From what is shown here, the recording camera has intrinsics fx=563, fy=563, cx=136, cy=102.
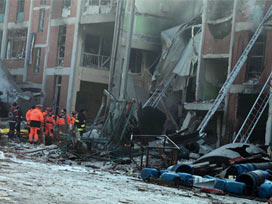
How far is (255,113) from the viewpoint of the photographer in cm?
2431

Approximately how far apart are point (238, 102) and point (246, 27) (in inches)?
135

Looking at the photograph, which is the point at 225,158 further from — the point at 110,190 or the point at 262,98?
the point at 262,98

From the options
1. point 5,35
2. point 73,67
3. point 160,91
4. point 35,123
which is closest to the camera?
point 35,123

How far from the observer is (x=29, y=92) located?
36.1m

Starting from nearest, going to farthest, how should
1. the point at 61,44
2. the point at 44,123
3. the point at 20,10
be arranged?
1. the point at 44,123
2. the point at 61,44
3. the point at 20,10

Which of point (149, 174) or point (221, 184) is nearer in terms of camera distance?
point (221, 184)

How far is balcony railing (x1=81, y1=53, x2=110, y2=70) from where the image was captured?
36.1 m

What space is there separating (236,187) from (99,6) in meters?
24.6

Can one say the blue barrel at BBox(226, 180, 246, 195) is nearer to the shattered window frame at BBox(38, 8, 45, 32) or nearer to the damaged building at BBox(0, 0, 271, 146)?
the damaged building at BBox(0, 0, 271, 146)

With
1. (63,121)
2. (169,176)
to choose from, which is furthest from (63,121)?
(169,176)

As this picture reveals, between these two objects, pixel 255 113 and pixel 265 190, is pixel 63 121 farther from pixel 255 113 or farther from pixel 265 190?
pixel 265 190

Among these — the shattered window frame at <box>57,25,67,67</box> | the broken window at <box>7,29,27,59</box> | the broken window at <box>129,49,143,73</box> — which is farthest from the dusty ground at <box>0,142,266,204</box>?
the broken window at <box>7,29,27,59</box>

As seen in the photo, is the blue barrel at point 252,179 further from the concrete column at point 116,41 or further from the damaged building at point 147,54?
the concrete column at point 116,41

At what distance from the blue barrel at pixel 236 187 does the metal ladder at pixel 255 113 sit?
11.2 meters
